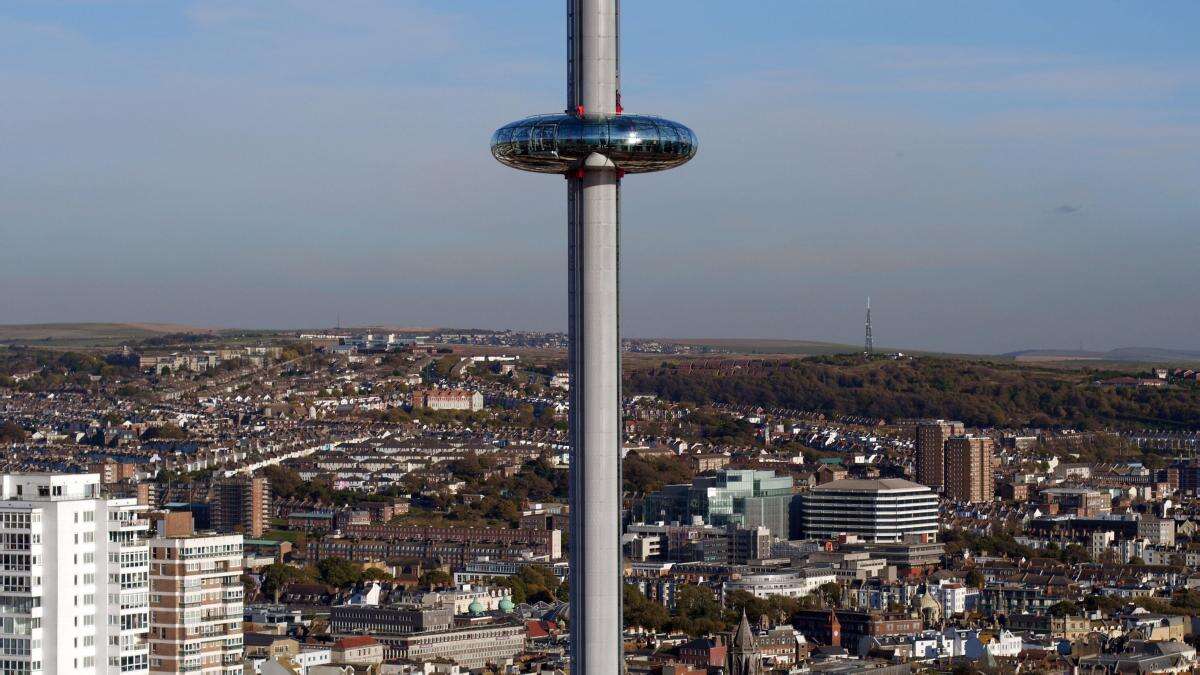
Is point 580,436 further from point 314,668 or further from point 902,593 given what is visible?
point 902,593

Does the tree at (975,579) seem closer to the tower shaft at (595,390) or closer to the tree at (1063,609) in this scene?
the tree at (1063,609)

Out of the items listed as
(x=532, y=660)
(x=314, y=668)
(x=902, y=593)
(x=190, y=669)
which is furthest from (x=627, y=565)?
(x=190, y=669)

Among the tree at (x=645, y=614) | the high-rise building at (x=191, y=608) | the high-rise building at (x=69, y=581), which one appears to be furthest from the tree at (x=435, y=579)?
the high-rise building at (x=69, y=581)

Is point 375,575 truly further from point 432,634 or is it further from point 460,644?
point 460,644

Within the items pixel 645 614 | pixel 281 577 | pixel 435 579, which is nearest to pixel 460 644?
pixel 645 614

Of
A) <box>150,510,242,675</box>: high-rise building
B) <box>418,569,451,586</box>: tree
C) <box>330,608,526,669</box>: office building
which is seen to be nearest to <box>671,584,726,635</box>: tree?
<box>330,608,526,669</box>: office building

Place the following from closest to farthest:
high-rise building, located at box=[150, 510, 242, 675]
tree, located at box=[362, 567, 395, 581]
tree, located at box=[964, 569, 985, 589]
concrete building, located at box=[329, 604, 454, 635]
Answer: high-rise building, located at box=[150, 510, 242, 675], concrete building, located at box=[329, 604, 454, 635], tree, located at box=[964, 569, 985, 589], tree, located at box=[362, 567, 395, 581]

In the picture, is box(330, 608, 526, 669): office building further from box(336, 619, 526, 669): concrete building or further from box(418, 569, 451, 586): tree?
box(418, 569, 451, 586): tree
